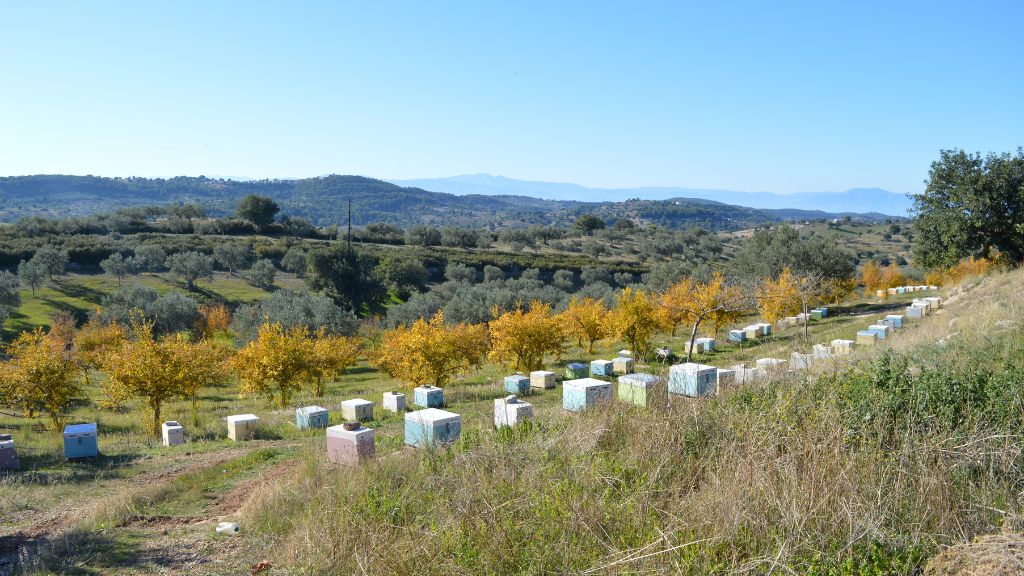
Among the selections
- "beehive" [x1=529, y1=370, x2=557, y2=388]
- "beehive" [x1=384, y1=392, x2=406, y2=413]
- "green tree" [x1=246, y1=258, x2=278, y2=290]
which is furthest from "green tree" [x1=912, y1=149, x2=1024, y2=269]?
"green tree" [x1=246, y1=258, x2=278, y2=290]

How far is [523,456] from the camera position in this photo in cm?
658

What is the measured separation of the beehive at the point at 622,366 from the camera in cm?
2909

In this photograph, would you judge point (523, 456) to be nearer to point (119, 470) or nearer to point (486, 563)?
point (486, 563)

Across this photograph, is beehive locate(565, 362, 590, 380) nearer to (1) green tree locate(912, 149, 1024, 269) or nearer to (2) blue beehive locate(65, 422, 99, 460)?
(2) blue beehive locate(65, 422, 99, 460)

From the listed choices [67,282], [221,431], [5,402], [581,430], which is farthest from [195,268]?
[581,430]

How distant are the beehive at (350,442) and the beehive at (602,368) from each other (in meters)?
18.5

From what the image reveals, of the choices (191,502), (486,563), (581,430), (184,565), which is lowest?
(191,502)

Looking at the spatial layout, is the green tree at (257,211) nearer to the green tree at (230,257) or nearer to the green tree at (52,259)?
the green tree at (230,257)

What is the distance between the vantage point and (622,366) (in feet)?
95.8

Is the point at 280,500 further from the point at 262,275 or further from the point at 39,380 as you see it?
the point at 262,275

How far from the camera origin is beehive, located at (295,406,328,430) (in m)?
20.6

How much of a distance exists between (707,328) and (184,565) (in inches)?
1681

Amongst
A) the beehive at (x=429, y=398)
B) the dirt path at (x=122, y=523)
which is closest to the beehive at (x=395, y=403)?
the beehive at (x=429, y=398)

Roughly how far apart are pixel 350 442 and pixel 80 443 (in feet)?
35.0
